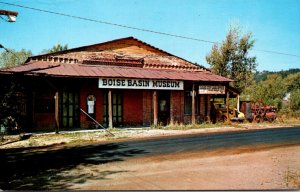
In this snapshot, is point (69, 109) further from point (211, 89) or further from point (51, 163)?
point (51, 163)

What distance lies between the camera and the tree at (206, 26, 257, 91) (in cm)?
2767

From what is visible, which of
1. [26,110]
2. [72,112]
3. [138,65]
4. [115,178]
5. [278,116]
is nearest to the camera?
[115,178]

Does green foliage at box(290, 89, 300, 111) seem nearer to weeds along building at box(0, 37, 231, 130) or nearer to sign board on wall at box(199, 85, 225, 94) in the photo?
weeds along building at box(0, 37, 231, 130)

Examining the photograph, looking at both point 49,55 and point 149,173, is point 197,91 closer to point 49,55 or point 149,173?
point 49,55

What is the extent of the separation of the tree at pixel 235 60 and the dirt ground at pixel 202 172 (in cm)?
1921

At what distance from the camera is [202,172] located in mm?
7023

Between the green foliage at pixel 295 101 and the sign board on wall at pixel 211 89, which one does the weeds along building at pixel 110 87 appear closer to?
the sign board on wall at pixel 211 89

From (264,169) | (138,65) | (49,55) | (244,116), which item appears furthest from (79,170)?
(244,116)

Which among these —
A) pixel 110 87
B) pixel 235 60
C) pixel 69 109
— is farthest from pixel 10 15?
pixel 235 60

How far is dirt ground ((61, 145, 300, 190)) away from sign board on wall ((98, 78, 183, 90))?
899 centimetres

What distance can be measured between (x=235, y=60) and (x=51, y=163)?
24.3 meters

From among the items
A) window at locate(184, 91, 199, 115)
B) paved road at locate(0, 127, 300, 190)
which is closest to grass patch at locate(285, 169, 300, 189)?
paved road at locate(0, 127, 300, 190)

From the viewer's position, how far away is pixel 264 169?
7301 mm

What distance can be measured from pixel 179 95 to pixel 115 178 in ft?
51.5
